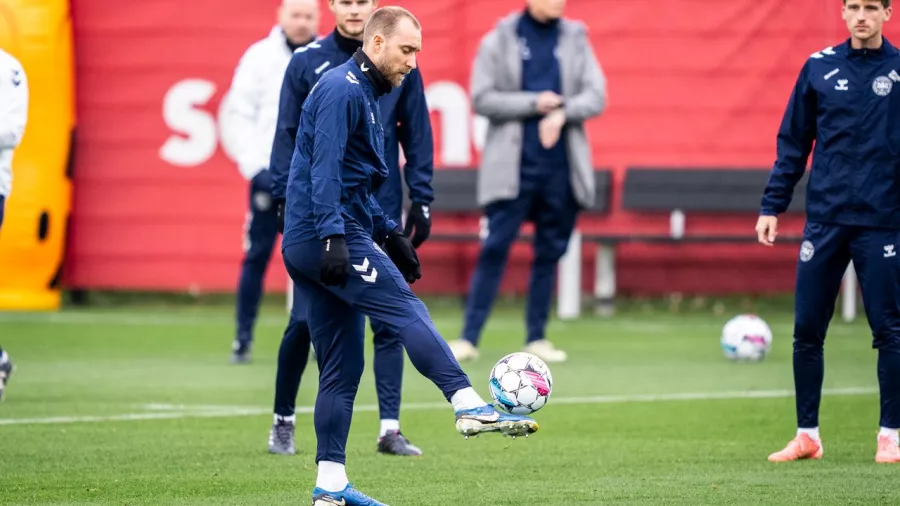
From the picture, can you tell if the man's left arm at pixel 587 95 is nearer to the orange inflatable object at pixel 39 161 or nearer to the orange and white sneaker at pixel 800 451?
the orange and white sneaker at pixel 800 451

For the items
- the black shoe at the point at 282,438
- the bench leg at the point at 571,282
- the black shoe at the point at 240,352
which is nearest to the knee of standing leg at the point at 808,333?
the black shoe at the point at 282,438

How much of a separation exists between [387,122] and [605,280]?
827cm

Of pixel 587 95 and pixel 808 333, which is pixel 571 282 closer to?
pixel 587 95

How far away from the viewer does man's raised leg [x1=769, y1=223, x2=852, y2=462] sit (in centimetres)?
677

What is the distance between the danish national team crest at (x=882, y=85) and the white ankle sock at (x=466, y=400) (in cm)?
256

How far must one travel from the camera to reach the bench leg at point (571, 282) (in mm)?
14844

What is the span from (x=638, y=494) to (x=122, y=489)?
6.56 ft

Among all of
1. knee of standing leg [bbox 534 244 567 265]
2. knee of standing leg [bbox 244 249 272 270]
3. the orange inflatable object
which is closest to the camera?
knee of standing leg [bbox 244 249 272 270]

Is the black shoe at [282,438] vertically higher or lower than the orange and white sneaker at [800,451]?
lower

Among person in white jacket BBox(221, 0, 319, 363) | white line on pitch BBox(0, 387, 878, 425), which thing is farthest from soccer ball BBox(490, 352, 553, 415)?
person in white jacket BBox(221, 0, 319, 363)

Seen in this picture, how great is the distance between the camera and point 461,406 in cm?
523

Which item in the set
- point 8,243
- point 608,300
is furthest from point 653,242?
point 8,243

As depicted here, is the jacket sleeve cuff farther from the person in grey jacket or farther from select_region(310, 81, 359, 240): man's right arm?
the person in grey jacket

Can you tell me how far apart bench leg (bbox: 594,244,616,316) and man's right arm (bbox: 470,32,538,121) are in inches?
157
